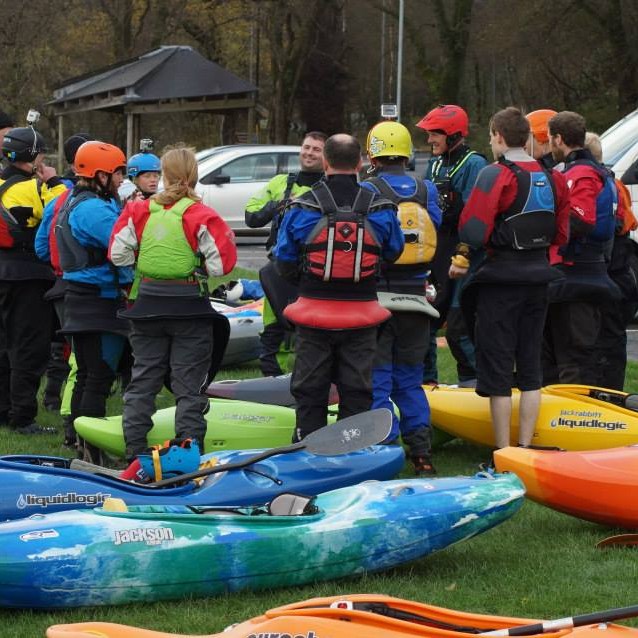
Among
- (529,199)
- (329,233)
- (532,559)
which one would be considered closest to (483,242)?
(529,199)

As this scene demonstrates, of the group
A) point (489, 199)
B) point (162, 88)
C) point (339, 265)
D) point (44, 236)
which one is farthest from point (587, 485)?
point (162, 88)

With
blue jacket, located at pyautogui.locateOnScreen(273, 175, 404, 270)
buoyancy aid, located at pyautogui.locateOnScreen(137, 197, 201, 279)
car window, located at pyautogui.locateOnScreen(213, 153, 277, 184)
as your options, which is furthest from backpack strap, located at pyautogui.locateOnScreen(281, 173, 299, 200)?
car window, located at pyautogui.locateOnScreen(213, 153, 277, 184)

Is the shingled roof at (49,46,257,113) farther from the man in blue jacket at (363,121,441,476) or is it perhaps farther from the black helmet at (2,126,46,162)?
the man in blue jacket at (363,121,441,476)

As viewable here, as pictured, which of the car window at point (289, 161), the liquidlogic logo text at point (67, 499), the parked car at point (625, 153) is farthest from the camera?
the car window at point (289, 161)

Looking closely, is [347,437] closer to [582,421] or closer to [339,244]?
[339,244]

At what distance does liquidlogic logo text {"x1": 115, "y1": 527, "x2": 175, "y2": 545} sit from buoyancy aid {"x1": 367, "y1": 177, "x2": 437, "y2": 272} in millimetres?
2513

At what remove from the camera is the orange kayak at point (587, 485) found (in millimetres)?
5359

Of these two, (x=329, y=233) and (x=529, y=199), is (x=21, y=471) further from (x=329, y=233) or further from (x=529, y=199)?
(x=529, y=199)

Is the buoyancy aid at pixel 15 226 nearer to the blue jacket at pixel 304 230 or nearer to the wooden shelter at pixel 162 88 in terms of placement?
the blue jacket at pixel 304 230

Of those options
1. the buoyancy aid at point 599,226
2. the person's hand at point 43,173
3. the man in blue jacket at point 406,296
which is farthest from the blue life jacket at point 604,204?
the person's hand at point 43,173

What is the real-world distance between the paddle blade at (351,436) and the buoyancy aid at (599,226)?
2.70 metres

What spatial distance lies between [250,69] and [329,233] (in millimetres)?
38652

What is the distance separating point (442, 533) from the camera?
15.8 feet

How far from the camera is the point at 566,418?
6.95 metres
